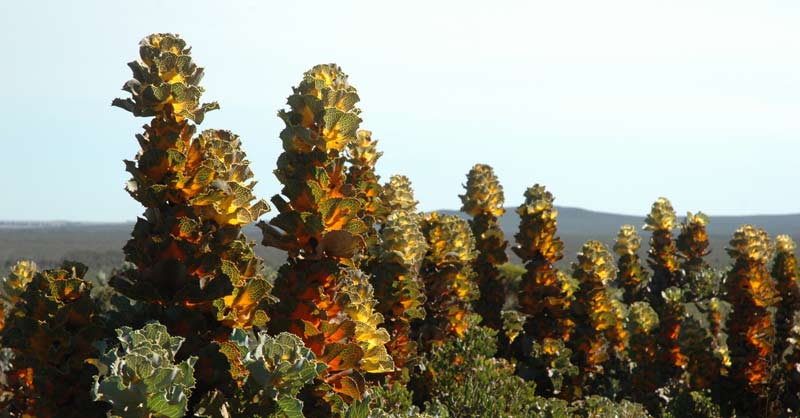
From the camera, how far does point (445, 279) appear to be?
8.05 metres

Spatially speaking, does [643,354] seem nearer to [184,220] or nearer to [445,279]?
[445,279]

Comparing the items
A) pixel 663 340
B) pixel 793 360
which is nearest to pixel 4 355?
pixel 663 340

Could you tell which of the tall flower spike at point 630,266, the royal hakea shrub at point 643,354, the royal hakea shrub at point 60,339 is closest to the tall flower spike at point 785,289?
the royal hakea shrub at point 643,354

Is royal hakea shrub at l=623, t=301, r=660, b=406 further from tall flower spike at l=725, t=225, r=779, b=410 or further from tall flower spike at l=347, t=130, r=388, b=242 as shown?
tall flower spike at l=347, t=130, r=388, b=242

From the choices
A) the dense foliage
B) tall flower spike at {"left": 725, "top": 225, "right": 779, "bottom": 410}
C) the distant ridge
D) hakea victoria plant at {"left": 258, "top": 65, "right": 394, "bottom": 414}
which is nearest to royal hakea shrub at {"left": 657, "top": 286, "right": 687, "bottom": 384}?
tall flower spike at {"left": 725, "top": 225, "right": 779, "bottom": 410}

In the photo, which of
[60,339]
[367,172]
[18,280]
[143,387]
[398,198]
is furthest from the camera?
[398,198]

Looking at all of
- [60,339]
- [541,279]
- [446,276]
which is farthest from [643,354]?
[60,339]

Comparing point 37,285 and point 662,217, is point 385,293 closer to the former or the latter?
point 37,285

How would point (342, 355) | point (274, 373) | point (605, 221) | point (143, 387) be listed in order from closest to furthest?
point (143, 387)
point (274, 373)
point (342, 355)
point (605, 221)

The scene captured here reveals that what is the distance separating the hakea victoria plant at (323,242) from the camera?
13.0 feet

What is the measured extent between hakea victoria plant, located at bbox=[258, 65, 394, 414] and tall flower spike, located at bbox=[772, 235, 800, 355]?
322 inches

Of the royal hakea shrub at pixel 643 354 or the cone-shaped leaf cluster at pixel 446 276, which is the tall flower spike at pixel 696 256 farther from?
the cone-shaped leaf cluster at pixel 446 276

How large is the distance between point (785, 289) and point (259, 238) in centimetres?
5479

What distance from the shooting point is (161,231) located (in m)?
3.79
